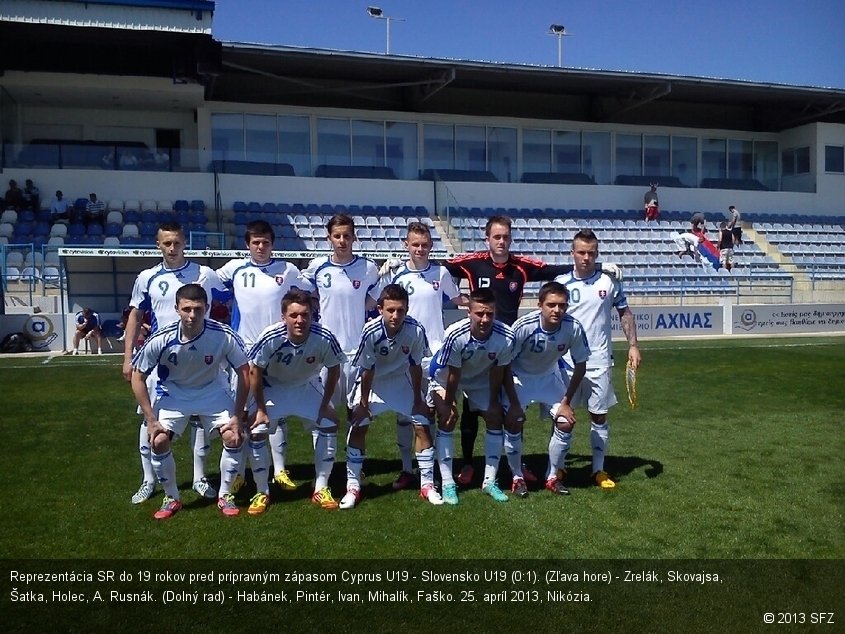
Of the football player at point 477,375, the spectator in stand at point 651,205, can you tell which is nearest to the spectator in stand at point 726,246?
the spectator in stand at point 651,205

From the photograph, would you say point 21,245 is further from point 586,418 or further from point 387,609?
point 387,609

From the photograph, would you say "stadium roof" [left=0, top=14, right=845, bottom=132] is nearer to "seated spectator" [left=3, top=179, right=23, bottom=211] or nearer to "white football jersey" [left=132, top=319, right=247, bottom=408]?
"seated spectator" [left=3, top=179, right=23, bottom=211]

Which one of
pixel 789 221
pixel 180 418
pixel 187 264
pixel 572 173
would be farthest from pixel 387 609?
pixel 789 221

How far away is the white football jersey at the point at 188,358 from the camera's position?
16.2ft

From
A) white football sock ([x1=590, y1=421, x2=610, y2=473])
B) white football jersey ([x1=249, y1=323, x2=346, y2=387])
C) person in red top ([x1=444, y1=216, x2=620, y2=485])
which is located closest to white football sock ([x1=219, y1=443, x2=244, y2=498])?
white football jersey ([x1=249, y1=323, x2=346, y2=387])

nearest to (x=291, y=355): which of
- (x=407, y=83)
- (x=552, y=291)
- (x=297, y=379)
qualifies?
(x=297, y=379)

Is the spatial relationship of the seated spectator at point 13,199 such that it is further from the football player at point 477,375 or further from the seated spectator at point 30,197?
the football player at point 477,375

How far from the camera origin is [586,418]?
27.2ft

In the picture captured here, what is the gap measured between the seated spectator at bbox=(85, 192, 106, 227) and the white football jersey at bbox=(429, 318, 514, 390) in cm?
1640

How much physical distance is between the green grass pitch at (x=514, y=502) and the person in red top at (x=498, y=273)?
1.25 feet

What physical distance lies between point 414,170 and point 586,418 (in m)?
17.2

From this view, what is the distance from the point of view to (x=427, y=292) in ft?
19.1

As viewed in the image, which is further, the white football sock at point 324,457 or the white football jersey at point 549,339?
the white football jersey at point 549,339

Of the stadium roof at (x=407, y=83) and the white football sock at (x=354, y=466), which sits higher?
the stadium roof at (x=407, y=83)
